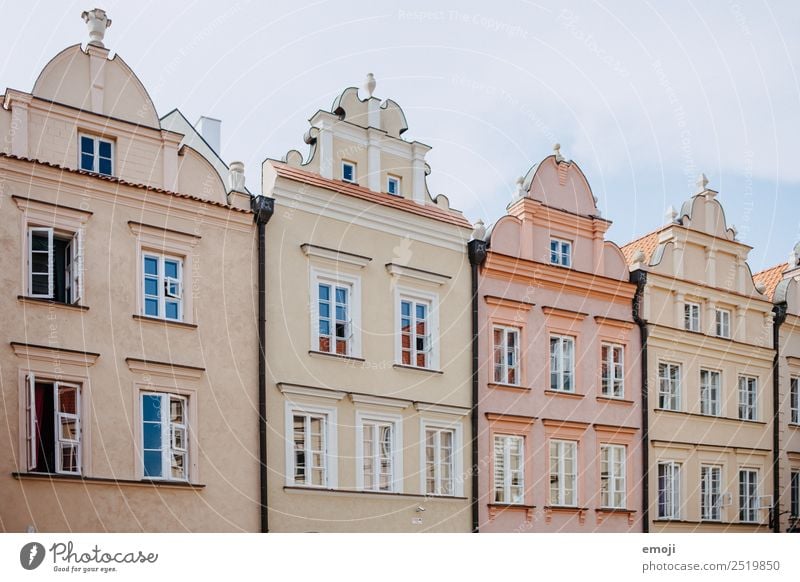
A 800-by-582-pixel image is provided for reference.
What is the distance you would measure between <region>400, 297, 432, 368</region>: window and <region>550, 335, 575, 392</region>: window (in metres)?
2.17

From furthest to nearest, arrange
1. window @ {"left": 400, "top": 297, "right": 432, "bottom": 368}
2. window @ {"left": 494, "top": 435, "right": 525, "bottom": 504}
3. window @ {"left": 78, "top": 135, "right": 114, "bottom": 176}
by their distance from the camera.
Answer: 1. window @ {"left": 494, "top": 435, "right": 525, "bottom": 504}
2. window @ {"left": 400, "top": 297, "right": 432, "bottom": 368}
3. window @ {"left": 78, "top": 135, "right": 114, "bottom": 176}

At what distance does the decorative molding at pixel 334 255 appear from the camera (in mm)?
12844

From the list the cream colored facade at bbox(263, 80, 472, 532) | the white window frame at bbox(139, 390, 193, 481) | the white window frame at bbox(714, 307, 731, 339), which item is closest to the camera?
the white window frame at bbox(139, 390, 193, 481)

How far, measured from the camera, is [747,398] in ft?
58.3

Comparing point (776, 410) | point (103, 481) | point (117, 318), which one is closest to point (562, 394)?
point (776, 410)

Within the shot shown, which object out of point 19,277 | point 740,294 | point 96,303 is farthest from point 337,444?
point 740,294

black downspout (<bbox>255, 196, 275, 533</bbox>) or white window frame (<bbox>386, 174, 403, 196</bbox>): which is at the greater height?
white window frame (<bbox>386, 174, 403, 196</bbox>)

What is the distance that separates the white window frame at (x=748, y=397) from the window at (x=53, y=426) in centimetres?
1094

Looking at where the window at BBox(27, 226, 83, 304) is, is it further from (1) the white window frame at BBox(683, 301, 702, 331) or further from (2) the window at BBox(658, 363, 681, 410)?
(1) the white window frame at BBox(683, 301, 702, 331)

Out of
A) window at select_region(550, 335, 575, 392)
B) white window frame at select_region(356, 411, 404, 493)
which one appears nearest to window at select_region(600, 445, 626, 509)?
window at select_region(550, 335, 575, 392)

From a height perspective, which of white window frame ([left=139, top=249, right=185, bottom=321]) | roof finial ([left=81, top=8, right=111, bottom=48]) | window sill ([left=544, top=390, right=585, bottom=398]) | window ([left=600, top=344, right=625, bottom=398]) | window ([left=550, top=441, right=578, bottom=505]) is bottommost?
window ([left=550, top=441, right=578, bottom=505])

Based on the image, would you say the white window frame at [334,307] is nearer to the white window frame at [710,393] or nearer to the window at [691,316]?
the window at [691,316]

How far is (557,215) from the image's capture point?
1558 centimetres

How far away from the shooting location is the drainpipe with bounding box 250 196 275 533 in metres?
12.0
